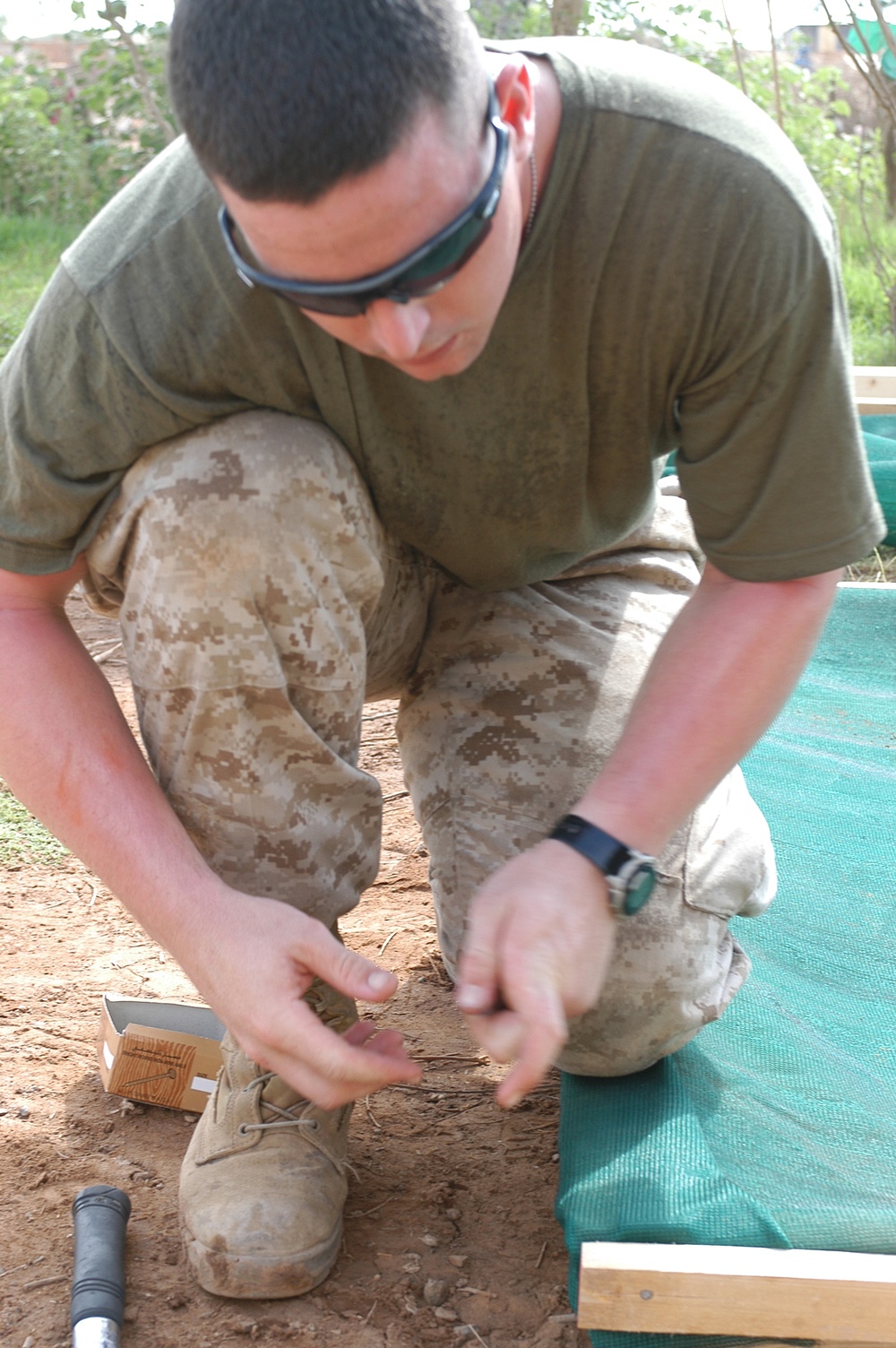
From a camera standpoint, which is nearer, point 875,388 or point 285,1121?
point 285,1121

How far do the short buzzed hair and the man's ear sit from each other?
0.50 feet

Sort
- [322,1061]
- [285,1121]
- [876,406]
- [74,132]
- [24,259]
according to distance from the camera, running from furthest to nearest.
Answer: [74,132] → [24,259] → [876,406] → [285,1121] → [322,1061]

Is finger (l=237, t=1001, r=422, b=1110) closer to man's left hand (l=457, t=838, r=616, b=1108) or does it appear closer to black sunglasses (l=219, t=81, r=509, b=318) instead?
man's left hand (l=457, t=838, r=616, b=1108)

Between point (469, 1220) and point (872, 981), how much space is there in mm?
640

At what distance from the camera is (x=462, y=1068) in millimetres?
1914

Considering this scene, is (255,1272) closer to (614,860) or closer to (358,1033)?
(358,1033)

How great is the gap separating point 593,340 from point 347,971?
73 cm

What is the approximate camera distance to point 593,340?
4.82 ft

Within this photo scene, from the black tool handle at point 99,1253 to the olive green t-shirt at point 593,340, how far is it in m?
0.73

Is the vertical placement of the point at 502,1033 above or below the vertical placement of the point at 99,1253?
above

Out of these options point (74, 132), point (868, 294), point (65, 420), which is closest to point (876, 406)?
point (868, 294)

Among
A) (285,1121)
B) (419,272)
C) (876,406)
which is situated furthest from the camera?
(876,406)

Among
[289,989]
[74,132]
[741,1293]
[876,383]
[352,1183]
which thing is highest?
[289,989]

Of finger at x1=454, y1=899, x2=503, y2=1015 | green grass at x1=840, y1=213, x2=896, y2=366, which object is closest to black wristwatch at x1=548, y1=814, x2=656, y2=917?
finger at x1=454, y1=899, x2=503, y2=1015
